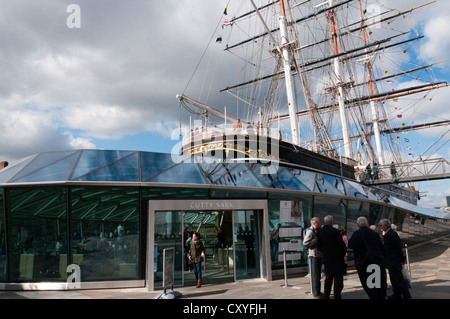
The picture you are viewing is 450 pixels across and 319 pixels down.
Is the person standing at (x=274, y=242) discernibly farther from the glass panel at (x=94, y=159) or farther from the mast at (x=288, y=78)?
the mast at (x=288, y=78)

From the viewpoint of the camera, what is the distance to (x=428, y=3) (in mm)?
36312

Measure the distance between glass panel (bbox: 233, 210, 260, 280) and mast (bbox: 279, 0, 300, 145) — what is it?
1429 centimetres

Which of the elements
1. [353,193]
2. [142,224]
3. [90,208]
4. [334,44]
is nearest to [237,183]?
[142,224]

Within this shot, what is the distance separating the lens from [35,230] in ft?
29.2

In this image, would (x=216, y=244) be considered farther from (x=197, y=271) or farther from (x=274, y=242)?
(x=274, y=242)

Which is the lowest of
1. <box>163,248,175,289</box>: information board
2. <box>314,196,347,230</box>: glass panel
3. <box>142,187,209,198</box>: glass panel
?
<box>163,248,175,289</box>: information board

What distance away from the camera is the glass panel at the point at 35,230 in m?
8.76

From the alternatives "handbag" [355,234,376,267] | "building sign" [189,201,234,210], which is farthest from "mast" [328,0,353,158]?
"handbag" [355,234,376,267]

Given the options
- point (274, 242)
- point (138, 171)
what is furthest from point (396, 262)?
point (138, 171)

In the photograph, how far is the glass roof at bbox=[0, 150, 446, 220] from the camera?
9.10 m

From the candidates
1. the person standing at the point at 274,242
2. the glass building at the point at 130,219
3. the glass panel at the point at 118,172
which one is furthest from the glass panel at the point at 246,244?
the glass panel at the point at 118,172

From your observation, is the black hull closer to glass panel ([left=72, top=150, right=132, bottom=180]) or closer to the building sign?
the building sign

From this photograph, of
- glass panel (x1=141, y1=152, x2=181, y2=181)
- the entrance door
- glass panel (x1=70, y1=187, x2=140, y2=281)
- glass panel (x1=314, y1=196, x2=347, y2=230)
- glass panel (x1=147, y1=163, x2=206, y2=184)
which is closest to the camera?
glass panel (x1=70, y1=187, x2=140, y2=281)

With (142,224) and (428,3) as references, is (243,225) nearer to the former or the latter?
(142,224)
